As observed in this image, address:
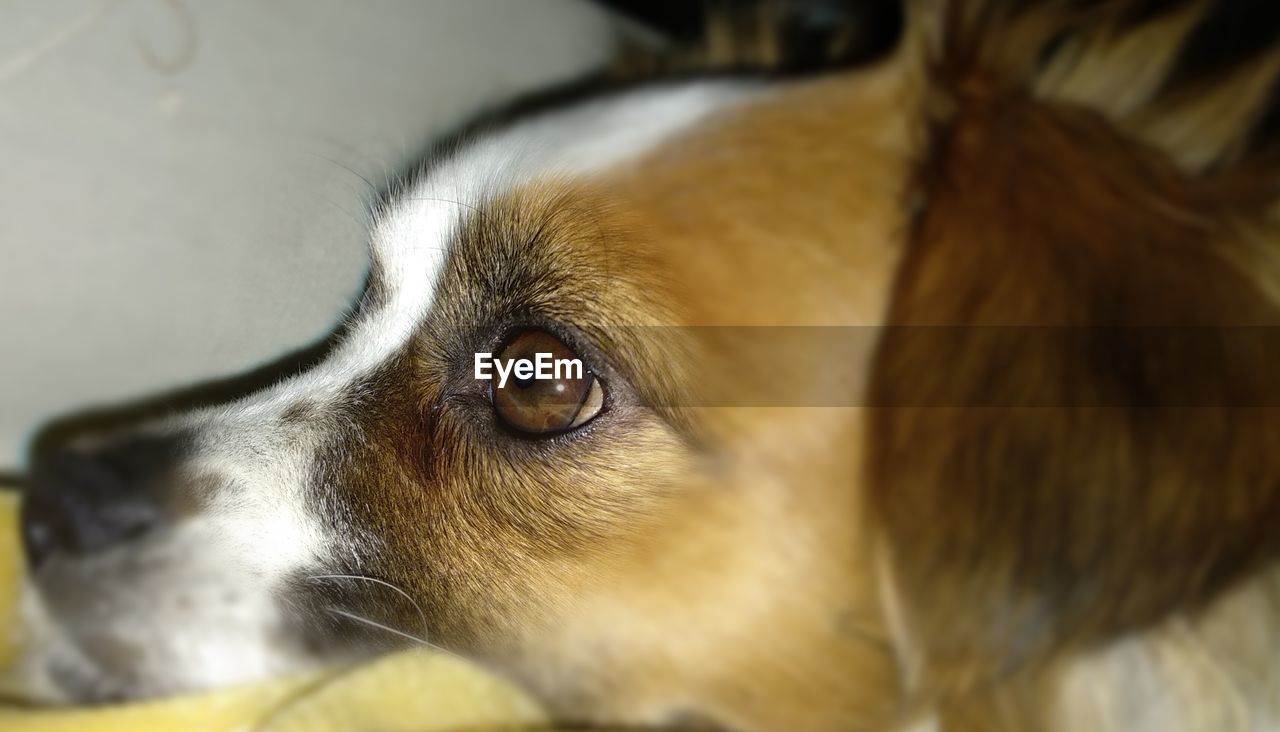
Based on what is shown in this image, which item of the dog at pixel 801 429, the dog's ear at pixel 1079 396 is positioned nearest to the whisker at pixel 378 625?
the dog at pixel 801 429

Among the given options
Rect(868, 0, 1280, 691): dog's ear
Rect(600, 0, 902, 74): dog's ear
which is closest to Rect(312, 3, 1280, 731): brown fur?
Rect(868, 0, 1280, 691): dog's ear

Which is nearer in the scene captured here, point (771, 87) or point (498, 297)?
point (498, 297)

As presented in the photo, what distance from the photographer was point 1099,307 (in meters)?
0.55

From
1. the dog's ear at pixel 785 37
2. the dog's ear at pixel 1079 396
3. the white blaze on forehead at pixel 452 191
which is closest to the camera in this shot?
the dog's ear at pixel 1079 396

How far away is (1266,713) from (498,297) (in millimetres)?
611

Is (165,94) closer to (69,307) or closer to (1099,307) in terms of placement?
(69,307)

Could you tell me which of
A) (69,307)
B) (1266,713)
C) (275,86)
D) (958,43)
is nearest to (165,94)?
(275,86)

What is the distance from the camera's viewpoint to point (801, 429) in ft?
2.15

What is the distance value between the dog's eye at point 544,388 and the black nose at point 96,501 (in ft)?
0.97

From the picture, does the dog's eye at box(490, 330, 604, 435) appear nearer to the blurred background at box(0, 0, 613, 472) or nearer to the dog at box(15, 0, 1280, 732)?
the dog at box(15, 0, 1280, 732)

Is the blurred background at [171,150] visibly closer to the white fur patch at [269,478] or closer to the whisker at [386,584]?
the white fur patch at [269,478]

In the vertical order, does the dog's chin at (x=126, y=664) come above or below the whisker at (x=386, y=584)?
below

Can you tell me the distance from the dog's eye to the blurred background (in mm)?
131

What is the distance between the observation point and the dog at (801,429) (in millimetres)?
548
